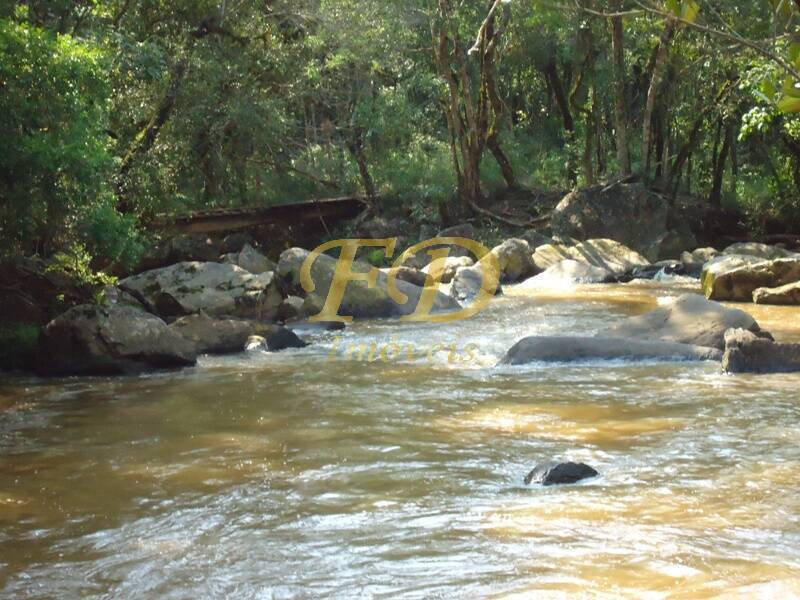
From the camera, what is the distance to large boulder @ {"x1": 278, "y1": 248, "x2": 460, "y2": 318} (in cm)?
1348

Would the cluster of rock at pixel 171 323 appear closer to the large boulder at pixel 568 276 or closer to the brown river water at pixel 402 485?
the brown river water at pixel 402 485

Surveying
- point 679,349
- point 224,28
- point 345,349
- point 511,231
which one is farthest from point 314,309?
point 511,231

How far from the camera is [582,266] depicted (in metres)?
17.6

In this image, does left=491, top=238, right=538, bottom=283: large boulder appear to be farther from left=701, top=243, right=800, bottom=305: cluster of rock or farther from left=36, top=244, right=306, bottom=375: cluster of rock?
left=36, top=244, right=306, bottom=375: cluster of rock

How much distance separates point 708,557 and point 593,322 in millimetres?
8127

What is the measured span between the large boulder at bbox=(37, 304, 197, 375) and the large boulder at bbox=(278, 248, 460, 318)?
374cm

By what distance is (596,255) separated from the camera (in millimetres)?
18938

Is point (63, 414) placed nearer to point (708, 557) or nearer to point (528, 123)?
point (708, 557)

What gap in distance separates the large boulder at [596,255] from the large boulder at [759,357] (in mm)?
9778

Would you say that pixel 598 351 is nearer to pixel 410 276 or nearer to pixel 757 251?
pixel 410 276

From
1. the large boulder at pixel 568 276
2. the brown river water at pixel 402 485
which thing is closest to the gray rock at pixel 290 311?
the brown river water at pixel 402 485

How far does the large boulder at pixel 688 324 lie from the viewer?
31.2ft
